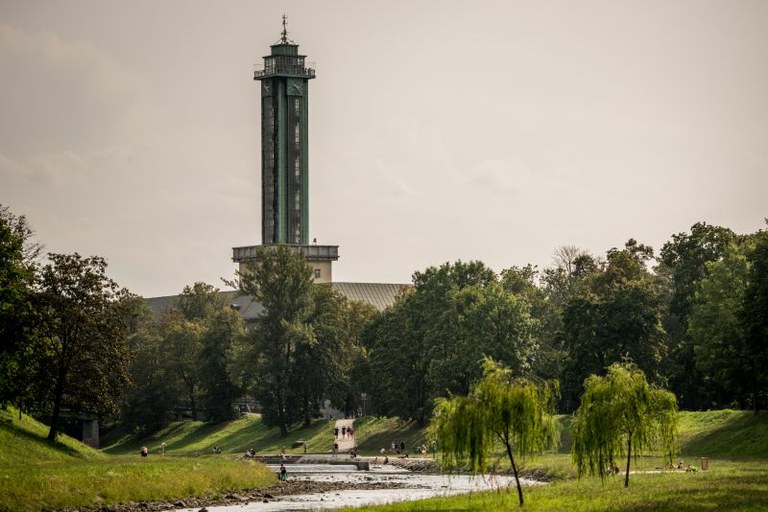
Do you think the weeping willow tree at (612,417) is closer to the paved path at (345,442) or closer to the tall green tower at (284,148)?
the paved path at (345,442)

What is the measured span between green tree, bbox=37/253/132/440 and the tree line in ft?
0.32

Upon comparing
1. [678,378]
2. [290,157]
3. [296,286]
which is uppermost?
[290,157]

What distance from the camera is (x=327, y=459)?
118312 millimetres

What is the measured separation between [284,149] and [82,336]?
104 meters

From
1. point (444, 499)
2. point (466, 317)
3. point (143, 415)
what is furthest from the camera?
point (143, 415)

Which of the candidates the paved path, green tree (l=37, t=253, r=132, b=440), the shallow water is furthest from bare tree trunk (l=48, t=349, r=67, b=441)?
the paved path

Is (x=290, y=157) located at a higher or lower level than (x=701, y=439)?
higher

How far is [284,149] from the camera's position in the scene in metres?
193

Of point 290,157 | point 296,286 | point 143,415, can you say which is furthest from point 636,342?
point 290,157

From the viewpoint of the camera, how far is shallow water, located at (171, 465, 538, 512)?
2654 inches

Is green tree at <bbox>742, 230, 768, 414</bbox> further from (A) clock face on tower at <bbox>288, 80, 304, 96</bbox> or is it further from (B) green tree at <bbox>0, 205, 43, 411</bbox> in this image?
(A) clock face on tower at <bbox>288, 80, 304, 96</bbox>

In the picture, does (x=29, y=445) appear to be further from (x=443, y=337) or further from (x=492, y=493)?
(x=443, y=337)

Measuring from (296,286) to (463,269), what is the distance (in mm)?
19834

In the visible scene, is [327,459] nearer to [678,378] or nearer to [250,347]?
[250,347]
